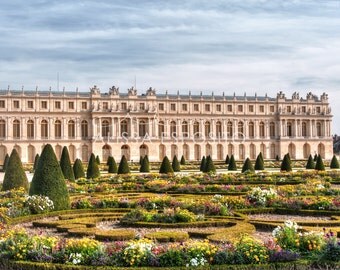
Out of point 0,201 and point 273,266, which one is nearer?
point 273,266

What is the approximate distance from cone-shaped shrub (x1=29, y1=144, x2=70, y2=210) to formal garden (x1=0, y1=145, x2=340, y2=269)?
0.08ft

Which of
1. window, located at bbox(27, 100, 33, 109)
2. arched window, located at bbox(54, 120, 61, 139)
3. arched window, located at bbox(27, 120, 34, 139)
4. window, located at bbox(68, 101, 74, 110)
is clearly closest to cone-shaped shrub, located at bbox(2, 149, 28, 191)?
arched window, located at bbox(27, 120, 34, 139)

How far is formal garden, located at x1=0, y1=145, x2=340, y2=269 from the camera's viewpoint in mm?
7953

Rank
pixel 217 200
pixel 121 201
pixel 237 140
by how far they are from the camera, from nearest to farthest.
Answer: pixel 217 200 → pixel 121 201 → pixel 237 140

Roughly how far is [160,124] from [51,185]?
51.5 metres

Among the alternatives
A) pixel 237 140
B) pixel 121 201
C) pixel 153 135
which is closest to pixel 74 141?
pixel 153 135

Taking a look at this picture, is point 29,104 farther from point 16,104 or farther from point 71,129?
point 71,129

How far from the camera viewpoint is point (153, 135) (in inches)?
2542

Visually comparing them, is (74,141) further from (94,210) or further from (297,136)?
(94,210)

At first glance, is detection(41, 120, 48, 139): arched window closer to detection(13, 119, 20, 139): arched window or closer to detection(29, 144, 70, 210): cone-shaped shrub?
detection(13, 119, 20, 139): arched window

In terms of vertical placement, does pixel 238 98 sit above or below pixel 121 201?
above

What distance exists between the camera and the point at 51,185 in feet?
48.0

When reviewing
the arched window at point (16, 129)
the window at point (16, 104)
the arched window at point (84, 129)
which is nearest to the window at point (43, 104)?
the window at point (16, 104)

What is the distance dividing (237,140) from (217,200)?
5445 cm
